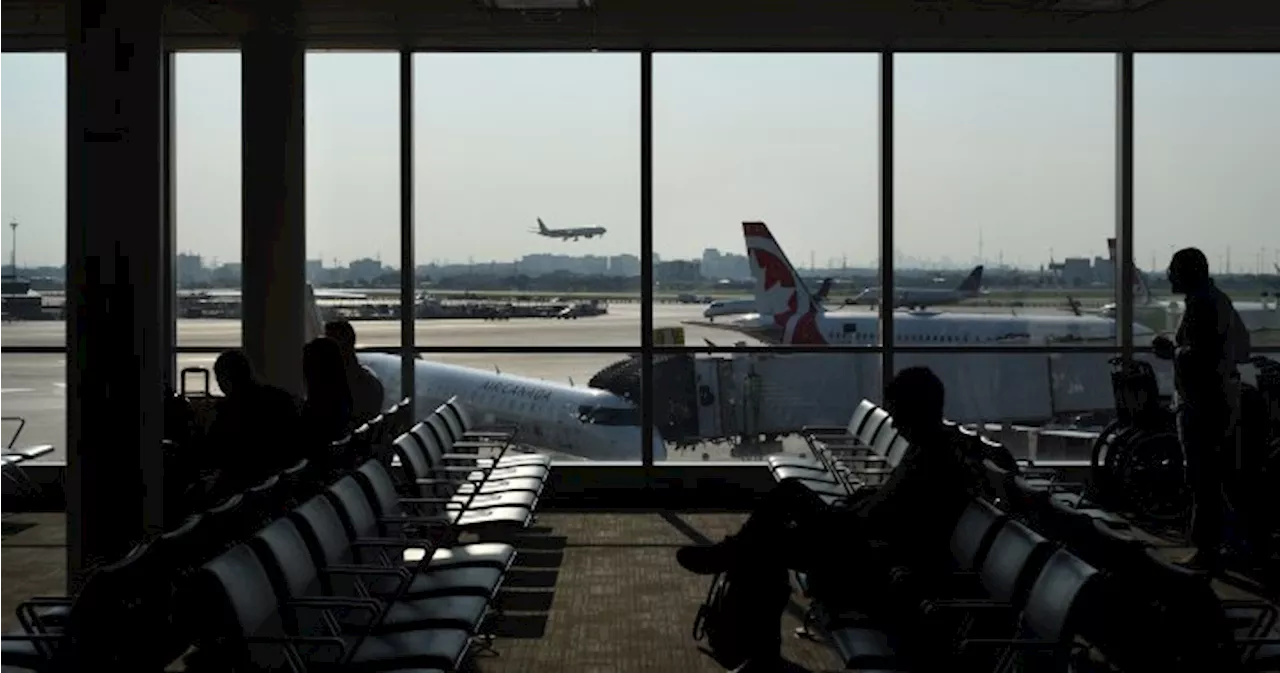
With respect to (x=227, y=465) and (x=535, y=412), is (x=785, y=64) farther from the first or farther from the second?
(x=227, y=465)

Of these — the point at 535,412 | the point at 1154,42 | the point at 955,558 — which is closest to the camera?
the point at 955,558

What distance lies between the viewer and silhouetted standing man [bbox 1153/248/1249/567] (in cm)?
763

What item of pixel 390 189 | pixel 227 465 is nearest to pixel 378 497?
pixel 227 465

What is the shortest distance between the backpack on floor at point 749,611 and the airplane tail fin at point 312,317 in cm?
554

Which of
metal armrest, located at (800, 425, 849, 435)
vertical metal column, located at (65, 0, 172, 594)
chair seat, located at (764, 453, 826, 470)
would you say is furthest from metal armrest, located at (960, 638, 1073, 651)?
metal armrest, located at (800, 425, 849, 435)

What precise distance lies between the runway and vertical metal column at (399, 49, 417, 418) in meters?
0.07

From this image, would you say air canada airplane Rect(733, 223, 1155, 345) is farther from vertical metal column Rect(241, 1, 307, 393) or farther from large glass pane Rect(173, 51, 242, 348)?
large glass pane Rect(173, 51, 242, 348)

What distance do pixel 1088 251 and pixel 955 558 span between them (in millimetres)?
6093

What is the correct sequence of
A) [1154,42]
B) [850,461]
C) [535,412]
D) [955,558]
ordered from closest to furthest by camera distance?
[955,558]
[850,461]
[1154,42]
[535,412]

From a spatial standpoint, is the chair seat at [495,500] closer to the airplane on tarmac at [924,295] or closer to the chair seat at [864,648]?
the chair seat at [864,648]

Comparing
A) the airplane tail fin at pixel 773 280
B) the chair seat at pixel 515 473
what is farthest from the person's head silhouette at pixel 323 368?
the airplane tail fin at pixel 773 280

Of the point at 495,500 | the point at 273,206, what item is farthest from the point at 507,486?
the point at 273,206

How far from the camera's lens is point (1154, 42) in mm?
10297

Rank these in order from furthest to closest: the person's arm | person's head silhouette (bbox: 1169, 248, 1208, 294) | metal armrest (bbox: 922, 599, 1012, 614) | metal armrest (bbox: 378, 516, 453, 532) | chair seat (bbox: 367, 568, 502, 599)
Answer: the person's arm, person's head silhouette (bbox: 1169, 248, 1208, 294), metal armrest (bbox: 378, 516, 453, 532), chair seat (bbox: 367, 568, 502, 599), metal armrest (bbox: 922, 599, 1012, 614)
